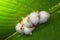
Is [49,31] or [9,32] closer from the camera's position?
[49,31]

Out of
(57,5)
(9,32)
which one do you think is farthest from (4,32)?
(57,5)

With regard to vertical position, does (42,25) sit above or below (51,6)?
below

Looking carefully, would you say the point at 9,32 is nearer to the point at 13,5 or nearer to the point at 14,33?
the point at 14,33

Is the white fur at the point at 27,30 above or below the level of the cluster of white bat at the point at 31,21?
below

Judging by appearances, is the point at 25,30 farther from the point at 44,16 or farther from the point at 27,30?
the point at 44,16

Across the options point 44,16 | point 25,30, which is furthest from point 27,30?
point 44,16
